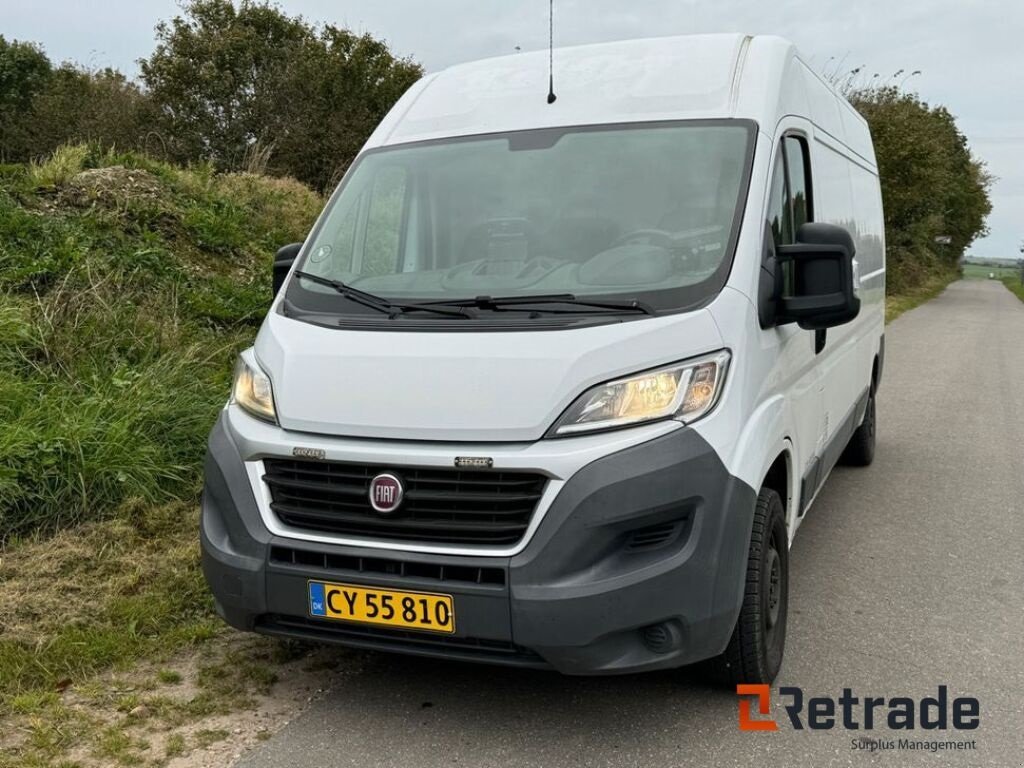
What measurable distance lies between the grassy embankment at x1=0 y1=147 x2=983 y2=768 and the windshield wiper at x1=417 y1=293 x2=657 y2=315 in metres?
1.58

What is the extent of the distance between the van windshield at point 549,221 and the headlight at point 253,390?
324 millimetres

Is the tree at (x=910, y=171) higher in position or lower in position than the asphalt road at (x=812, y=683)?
higher

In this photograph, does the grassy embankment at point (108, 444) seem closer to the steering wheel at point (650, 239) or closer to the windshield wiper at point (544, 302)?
the windshield wiper at point (544, 302)

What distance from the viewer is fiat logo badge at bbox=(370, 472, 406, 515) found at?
298cm

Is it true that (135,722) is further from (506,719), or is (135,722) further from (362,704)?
(506,719)

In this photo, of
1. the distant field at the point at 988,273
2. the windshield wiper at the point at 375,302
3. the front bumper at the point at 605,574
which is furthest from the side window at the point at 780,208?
the distant field at the point at 988,273

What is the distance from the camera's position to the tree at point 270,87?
18500 millimetres

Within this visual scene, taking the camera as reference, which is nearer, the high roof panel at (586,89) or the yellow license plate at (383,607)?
Answer: the yellow license plate at (383,607)

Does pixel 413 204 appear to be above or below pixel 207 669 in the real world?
above

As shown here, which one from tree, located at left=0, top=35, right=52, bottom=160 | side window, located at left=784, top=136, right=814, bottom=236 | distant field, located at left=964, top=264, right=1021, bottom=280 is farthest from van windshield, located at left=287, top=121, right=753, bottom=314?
distant field, located at left=964, top=264, right=1021, bottom=280

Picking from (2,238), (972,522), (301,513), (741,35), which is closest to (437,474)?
(301,513)

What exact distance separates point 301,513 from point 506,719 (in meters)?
0.99

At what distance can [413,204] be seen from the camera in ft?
13.3

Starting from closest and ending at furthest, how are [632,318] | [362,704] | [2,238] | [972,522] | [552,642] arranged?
[552,642], [632,318], [362,704], [972,522], [2,238]
